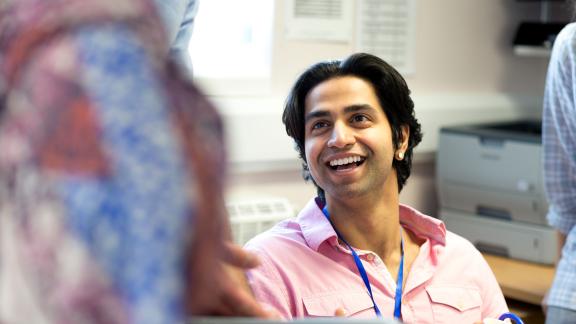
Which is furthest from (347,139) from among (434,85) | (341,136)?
(434,85)

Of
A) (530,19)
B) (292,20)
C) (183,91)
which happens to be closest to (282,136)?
(292,20)

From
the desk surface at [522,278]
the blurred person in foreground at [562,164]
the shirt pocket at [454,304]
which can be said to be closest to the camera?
the shirt pocket at [454,304]

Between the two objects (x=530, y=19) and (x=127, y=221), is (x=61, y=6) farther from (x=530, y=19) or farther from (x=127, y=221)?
(x=530, y=19)

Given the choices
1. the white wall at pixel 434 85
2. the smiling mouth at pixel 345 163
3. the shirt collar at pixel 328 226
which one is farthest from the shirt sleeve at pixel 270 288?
the white wall at pixel 434 85

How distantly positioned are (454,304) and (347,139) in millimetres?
396

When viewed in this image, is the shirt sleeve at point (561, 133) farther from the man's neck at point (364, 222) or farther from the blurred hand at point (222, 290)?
the blurred hand at point (222, 290)

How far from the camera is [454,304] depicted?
1.78 meters

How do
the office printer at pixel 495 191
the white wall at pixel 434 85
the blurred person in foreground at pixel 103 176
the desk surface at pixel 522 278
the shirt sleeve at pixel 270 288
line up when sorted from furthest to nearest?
the office printer at pixel 495 191, the white wall at pixel 434 85, the desk surface at pixel 522 278, the shirt sleeve at pixel 270 288, the blurred person in foreground at pixel 103 176

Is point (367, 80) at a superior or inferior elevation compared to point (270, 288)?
superior

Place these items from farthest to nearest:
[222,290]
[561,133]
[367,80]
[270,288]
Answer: [561,133] < [367,80] < [270,288] < [222,290]

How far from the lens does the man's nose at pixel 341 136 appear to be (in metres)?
1.77

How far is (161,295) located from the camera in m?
0.50

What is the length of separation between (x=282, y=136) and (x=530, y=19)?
1.44 m

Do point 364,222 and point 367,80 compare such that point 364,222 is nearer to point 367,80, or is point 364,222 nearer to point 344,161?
point 344,161
